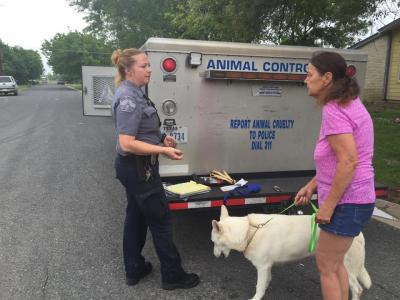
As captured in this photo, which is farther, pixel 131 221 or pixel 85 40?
pixel 85 40

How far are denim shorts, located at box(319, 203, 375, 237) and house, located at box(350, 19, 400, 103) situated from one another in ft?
59.6

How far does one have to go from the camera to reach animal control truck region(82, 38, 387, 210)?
13.0 feet

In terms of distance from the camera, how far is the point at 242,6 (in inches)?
380

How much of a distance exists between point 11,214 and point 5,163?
3.46 metres

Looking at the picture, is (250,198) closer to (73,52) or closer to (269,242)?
(269,242)

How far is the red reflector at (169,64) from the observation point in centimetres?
393

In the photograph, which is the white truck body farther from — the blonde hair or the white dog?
the white dog

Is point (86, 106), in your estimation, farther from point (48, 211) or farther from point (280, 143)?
point (280, 143)

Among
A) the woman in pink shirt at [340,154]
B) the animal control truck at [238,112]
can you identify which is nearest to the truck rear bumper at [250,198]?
the animal control truck at [238,112]

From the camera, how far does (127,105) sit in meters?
2.98

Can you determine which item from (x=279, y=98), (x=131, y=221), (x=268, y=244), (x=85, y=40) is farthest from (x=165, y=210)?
(x=85, y=40)

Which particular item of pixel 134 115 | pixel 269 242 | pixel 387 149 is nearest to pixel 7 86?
pixel 387 149

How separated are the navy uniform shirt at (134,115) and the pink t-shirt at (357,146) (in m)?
1.31

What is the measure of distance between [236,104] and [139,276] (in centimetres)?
199
